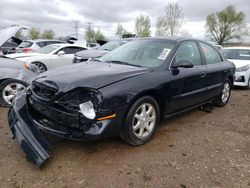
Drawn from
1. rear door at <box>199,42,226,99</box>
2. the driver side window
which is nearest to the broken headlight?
the driver side window

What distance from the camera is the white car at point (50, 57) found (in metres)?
7.98

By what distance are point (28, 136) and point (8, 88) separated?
100.0 inches

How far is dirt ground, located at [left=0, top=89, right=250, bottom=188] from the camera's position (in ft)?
8.38

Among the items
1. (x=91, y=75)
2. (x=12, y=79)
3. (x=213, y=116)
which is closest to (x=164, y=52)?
(x=91, y=75)

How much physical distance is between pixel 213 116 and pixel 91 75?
9.60 feet

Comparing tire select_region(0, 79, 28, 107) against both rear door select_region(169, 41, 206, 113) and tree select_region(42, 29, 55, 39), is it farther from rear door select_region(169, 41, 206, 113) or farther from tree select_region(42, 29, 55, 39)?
tree select_region(42, 29, 55, 39)

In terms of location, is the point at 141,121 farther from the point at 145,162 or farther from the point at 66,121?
the point at 66,121

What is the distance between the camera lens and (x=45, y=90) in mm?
2949

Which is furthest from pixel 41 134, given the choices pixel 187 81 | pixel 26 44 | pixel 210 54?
pixel 26 44

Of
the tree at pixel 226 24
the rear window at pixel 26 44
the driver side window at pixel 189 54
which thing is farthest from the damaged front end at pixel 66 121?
the tree at pixel 226 24

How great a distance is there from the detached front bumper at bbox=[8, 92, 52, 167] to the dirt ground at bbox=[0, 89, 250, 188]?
0.20m

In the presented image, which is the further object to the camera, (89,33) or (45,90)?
(89,33)

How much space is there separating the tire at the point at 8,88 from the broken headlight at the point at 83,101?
8.74 ft

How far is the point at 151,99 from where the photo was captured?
3.26 metres
